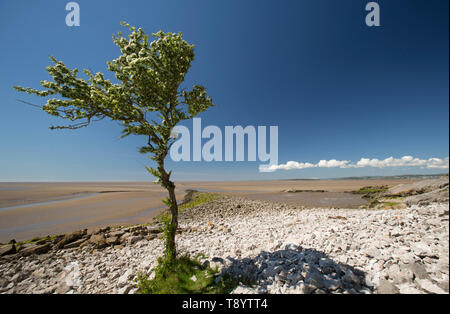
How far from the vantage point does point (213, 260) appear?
228 inches

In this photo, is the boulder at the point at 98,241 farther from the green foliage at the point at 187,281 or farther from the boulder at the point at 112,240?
the green foliage at the point at 187,281

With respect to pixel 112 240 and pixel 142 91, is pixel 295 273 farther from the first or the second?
pixel 112 240

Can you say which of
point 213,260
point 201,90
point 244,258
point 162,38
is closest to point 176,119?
point 201,90

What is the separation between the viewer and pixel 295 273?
4.45m

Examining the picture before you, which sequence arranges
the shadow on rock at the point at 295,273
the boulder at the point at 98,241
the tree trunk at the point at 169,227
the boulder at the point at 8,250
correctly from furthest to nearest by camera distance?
the boulder at the point at 98,241 → the boulder at the point at 8,250 → the tree trunk at the point at 169,227 → the shadow on rock at the point at 295,273

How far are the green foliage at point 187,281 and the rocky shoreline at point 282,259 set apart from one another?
13.3 inches

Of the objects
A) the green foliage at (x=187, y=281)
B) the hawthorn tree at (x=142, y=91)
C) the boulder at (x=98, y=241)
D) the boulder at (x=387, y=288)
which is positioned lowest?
the boulder at (x=98, y=241)

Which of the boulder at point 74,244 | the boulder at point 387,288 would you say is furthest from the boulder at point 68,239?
the boulder at point 387,288

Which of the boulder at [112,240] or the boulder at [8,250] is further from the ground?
the boulder at [112,240]

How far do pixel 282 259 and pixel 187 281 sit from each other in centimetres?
Answer: 318

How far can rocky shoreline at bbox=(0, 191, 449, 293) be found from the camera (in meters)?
3.80

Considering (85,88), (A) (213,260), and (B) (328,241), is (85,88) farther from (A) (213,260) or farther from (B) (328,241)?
(B) (328,241)

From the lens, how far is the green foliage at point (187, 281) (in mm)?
4211
